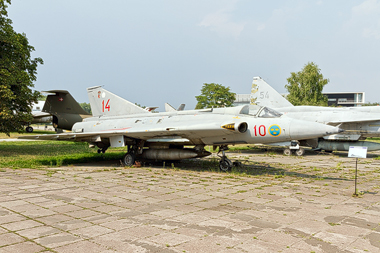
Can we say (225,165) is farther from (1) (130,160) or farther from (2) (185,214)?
(2) (185,214)

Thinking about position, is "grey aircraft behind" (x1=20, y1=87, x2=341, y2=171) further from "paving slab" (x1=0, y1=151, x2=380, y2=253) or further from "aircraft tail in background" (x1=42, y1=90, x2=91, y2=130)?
"aircraft tail in background" (x1=42, y1=90, x2=91, y2=130)

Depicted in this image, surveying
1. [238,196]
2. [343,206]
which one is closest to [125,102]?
[238,196]

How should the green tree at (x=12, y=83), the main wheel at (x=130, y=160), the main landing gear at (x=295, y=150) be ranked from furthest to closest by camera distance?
the main landing gear at (x=295, y=150) < the green tree at (x=12, y=83) < the main wheel at (x=130, y=160)

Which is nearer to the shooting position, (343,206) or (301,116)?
(343,206)

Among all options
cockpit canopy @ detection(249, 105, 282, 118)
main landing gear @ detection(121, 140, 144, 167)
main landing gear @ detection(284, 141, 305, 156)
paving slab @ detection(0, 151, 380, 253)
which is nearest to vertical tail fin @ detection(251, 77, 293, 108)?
main landing gear @ detection(284, 141, 305, 156)

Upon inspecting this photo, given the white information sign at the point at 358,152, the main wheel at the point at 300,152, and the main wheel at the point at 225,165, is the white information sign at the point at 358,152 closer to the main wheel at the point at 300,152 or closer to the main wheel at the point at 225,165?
the main wheel at the point at 225,165

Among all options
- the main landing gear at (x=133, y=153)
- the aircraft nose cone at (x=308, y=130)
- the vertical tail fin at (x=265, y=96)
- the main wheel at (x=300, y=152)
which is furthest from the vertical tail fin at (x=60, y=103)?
the aircraft nose cone at (x=308, y=130)

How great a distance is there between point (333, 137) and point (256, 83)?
6.91 m

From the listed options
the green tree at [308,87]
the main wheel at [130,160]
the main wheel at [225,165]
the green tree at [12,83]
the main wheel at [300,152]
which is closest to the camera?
the main wheel at [225,165]

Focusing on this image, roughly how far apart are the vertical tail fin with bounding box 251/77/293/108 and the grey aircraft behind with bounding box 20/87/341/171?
443 inches

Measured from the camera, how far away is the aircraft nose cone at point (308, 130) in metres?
9.23

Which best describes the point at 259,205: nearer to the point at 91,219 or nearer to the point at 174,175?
the point at 91,219

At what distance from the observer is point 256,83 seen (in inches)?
889

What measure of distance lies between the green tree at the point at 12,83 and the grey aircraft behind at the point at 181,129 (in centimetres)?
472
